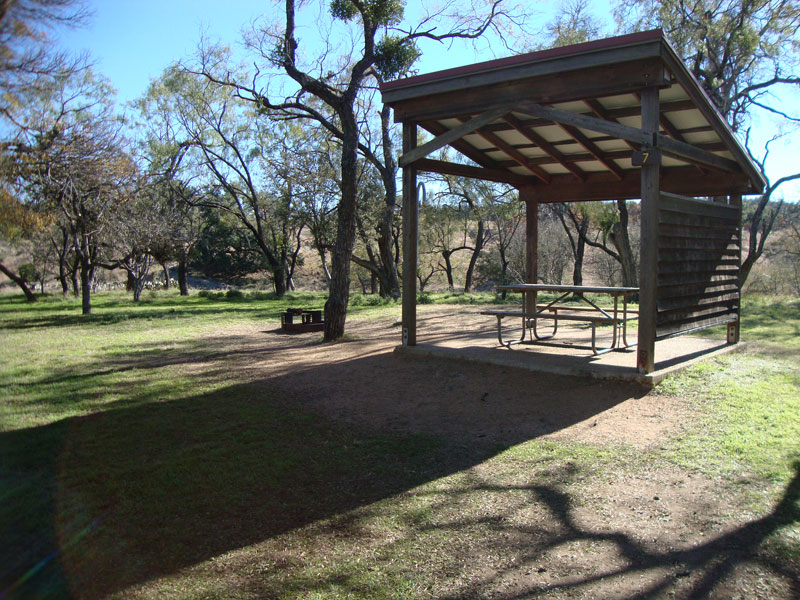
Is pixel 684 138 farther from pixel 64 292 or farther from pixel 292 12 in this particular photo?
pixel 64 292

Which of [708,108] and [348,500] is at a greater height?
[708,108]

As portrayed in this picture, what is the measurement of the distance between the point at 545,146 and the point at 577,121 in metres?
2.20

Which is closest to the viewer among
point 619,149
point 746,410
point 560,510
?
point 560,510

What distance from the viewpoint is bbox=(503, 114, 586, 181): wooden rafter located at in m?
7.58

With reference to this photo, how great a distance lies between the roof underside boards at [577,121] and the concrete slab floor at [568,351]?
2.20 m

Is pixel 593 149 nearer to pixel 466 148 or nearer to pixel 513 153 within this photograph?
pixel 513 153

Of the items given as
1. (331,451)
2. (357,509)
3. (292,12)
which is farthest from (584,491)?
(292,12)

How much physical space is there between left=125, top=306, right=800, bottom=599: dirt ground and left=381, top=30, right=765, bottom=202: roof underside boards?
2653 millimetres

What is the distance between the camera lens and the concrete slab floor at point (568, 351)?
630cm

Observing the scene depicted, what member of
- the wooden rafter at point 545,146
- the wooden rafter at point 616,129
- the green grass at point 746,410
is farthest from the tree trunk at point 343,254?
the green grass at point 746,410

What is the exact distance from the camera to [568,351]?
7.82 m

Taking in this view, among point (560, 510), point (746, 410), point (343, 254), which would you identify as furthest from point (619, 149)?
point (560, 510)

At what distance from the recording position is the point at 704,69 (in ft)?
61.8

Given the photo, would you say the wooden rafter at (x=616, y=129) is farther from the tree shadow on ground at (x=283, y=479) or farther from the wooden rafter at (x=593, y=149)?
the tree shadow on ground at (x=283, y=479)
